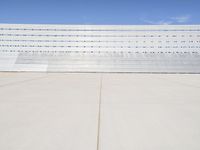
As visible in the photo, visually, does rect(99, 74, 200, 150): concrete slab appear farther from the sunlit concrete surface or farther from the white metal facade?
the white metal facade

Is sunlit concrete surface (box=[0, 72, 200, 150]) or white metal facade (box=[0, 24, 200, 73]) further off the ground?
white metal facade (box=[0, 24, 200, 73])

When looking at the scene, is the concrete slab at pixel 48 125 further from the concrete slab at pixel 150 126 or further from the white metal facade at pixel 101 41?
the white metal facade at pixel 101 41

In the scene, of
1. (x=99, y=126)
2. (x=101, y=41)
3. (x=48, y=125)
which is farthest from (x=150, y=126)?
(x=101, y=41)

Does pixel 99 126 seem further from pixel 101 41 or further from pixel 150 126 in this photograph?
pixel 101 41

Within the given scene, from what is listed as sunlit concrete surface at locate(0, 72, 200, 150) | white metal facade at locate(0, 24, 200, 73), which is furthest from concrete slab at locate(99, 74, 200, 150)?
white metal facade at locate(0, 24, 200, 73)

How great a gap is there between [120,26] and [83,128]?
Result: 22080 millimetres

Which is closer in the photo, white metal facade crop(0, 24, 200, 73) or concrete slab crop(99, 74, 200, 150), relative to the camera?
concrete slab crop(99, 74, 200, 150)

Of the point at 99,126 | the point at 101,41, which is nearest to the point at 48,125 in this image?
the point at 99,126

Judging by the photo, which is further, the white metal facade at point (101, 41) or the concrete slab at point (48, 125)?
the white metal facade at point (101, 41)

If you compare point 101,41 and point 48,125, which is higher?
point 101,41

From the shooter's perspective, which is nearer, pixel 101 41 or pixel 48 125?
pixel 48 125

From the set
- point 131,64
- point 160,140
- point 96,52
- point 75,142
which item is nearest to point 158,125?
point 160,140

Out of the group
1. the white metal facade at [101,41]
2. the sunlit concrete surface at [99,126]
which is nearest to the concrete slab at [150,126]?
the sunlit concrete surface at [99,126]

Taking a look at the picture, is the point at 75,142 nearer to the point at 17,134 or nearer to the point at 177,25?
the point at 17,134
